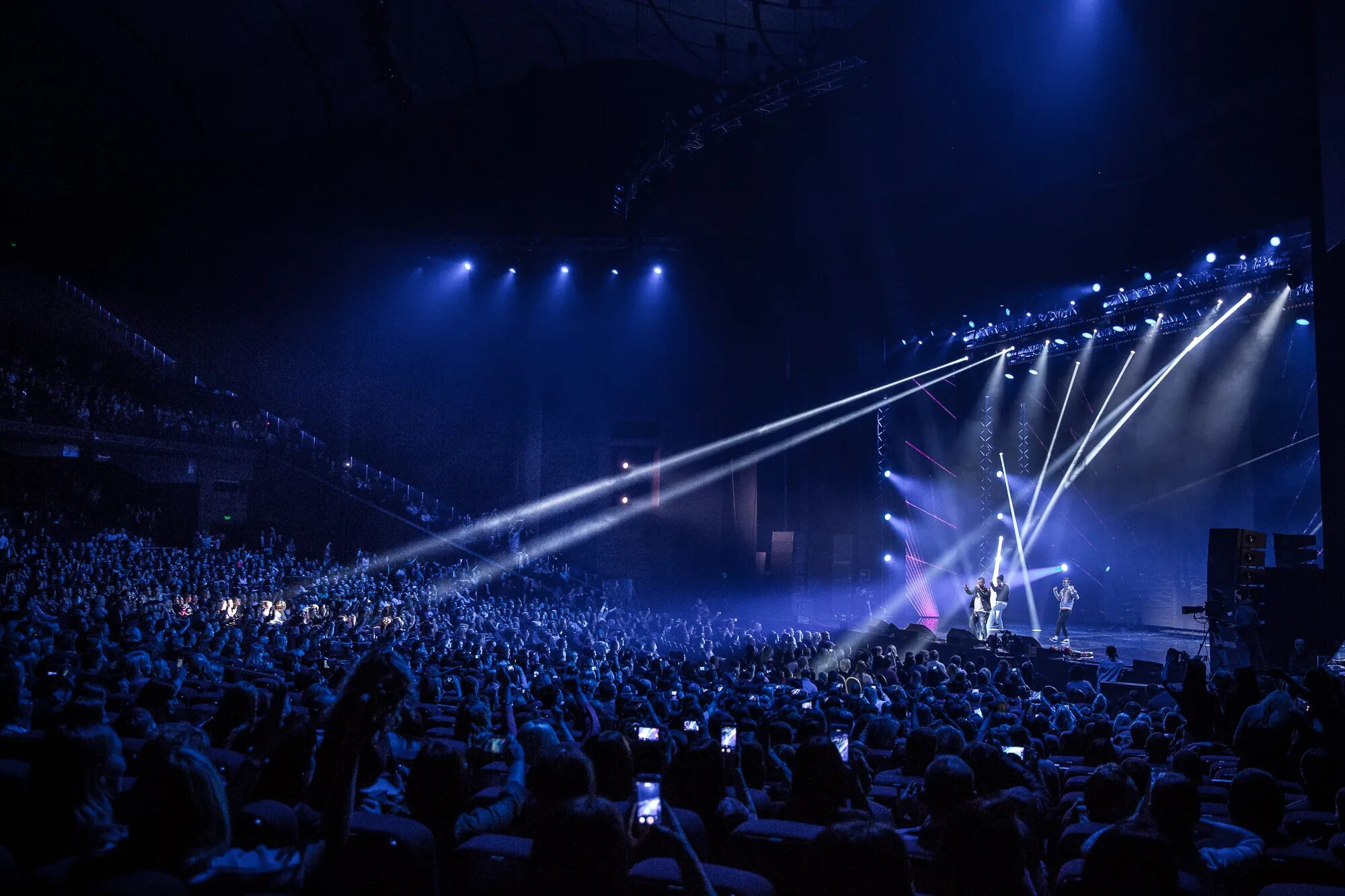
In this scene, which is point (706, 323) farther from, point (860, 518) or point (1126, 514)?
point (1126, 514)

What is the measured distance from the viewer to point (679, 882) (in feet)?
7.79

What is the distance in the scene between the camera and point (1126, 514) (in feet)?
72.7

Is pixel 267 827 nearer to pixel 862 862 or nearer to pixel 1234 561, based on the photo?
pixel 862 862

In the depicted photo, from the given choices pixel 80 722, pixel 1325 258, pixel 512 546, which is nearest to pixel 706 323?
pixel 512 546

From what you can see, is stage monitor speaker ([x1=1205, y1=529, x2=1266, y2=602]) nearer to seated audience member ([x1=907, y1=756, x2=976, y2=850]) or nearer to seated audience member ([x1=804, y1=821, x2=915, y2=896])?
seated audience member ([x1=907, y1=756, x2=976, y2=850])

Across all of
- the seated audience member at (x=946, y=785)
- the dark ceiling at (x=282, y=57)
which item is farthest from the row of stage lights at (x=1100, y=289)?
the seated audience member at (x=946, y=785)

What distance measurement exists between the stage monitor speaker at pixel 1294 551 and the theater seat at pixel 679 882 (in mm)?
12935

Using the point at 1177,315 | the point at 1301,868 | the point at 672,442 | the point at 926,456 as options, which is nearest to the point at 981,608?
the point at 926,456

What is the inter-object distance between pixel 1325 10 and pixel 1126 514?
1370 cm

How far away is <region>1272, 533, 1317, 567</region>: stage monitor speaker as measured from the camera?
40.8 feet

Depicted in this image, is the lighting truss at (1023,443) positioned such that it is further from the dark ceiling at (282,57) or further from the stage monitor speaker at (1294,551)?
the dark ceiling at (282,57)

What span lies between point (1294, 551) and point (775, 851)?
42.0 ft

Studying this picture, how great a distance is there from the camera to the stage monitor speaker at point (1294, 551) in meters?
12.4

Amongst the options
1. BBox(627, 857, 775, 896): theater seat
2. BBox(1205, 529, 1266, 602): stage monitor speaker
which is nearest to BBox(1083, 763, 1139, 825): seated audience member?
BBox(627, 857, 775, 896): theater seat
